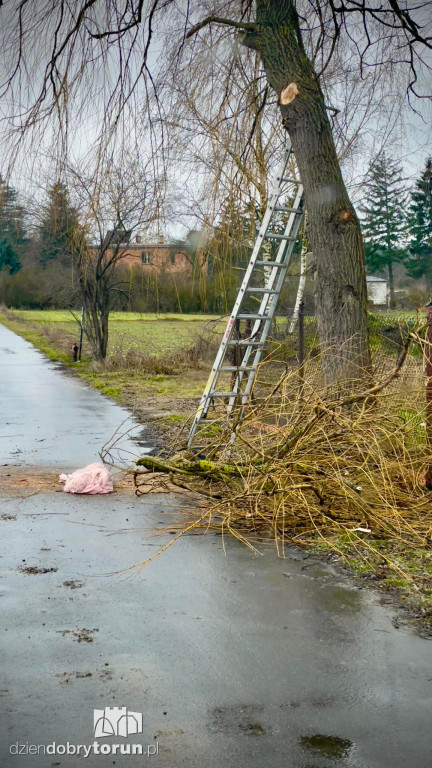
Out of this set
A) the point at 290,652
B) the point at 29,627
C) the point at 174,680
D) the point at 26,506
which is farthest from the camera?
the point at 26,506

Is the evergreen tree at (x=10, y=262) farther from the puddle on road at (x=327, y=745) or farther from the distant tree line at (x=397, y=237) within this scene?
the puddle on road at (x=327, y=745)

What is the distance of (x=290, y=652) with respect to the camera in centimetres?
448

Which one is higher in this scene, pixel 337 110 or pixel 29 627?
pixel 337 110

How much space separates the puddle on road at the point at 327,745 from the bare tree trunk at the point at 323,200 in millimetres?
6343

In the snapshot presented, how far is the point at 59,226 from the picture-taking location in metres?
9.58

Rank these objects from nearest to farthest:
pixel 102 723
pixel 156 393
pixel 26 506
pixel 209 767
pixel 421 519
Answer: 1. pixel 209 767
2. pixel 102 723
3. pixel 421 519
4. pixel 26 506
5. pixel 156 393

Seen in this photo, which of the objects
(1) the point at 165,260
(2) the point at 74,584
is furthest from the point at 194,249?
(2) the point at 74,584

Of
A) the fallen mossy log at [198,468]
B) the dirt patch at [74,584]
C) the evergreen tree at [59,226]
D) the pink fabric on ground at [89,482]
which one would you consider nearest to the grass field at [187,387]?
the pink fabric on ground at [89,482]

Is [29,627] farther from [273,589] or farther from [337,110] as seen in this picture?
[337,110]

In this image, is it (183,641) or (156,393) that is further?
(156,393)

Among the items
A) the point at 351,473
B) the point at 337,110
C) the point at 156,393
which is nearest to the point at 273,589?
the point at 351,473

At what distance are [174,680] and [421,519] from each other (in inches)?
133

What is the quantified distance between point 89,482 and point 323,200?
4031mm

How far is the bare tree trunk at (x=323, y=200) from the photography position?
973 cm
